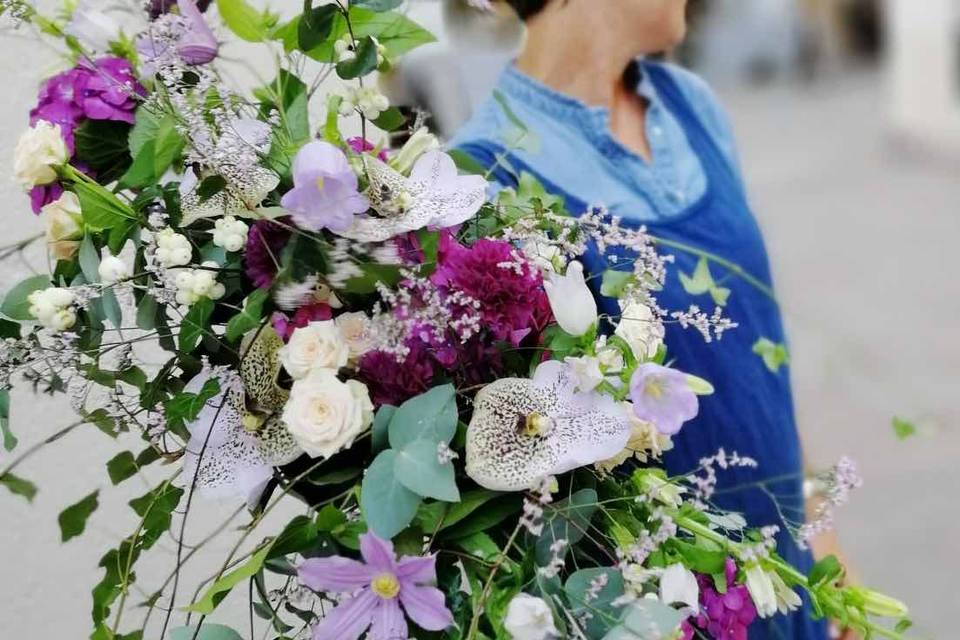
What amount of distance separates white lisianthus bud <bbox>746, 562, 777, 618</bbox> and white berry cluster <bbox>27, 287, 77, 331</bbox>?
0.50 meters

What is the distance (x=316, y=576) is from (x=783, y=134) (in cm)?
1174

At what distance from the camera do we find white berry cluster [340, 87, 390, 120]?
870mm

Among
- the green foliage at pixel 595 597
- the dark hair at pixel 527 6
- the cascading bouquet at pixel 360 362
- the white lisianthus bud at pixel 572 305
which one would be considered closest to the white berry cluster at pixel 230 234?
the cascading bouquet at pixel 360 362

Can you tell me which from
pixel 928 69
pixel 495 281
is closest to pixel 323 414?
pixel 495 281

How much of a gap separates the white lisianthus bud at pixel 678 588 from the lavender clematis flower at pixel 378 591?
0.47ft

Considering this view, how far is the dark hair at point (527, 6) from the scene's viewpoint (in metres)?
1.43

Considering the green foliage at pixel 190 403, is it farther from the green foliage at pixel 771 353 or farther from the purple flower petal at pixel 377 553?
the green foliage at pixel 771 353

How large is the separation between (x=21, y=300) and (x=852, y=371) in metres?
4.69

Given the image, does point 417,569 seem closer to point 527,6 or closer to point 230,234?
point 230,234

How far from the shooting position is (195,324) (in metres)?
0.84

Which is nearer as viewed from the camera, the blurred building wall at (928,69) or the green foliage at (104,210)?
the green foliage at (104,210)

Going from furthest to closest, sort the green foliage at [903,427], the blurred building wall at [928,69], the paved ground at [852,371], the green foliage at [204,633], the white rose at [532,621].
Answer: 1. the blurred building wall at [928,69]
2. the green foliage at [903,427]
3. the paved ground at [852,371]
4. the green foliage at [204,633]
5. the white rose at [532,621]

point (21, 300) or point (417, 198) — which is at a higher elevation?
point (417, 198)

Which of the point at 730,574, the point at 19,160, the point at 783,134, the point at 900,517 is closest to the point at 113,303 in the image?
the point at 19,160
